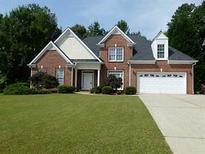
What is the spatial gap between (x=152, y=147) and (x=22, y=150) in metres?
2.99

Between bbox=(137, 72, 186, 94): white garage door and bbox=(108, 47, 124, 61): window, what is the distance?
10.00ft

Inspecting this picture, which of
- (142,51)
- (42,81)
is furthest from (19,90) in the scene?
(142,51)

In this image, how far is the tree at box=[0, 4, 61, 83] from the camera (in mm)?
48406

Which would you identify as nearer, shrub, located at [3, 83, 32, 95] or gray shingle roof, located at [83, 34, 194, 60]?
shrub, located at [3, 83, 32, 95]

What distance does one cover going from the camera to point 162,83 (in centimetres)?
3556

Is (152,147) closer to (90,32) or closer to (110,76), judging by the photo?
(110,76)

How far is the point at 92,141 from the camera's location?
8422mm

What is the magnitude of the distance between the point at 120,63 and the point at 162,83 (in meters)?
5.09

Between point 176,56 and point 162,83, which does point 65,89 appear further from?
point 176,56

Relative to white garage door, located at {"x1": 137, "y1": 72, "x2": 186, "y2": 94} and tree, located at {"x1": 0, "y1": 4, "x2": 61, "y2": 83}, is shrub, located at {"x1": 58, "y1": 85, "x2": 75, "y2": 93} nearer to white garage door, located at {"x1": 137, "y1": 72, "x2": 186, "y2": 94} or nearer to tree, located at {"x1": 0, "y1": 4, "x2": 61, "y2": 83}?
white garage door, located at {"x1": 137, "y1": 72, "x2": 186, "y2": 94}

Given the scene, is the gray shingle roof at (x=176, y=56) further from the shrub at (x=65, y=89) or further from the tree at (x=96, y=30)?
the tree at (x=96, y=30)

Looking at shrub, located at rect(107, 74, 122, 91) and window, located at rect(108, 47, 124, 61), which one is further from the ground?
window, located at rect(108, 47, 124, 61)

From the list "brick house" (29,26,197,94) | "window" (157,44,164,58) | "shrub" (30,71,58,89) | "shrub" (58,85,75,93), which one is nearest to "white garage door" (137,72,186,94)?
"brick house" (29,26,197,94)

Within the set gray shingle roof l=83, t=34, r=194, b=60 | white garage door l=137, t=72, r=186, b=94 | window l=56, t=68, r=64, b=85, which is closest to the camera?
white garage door l=137, t=72, r=186, b=94
